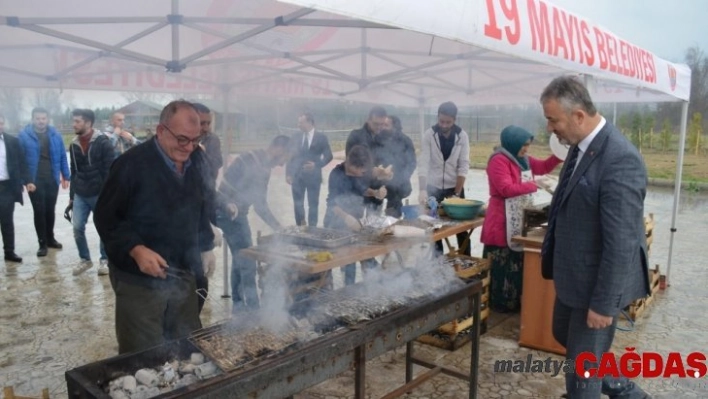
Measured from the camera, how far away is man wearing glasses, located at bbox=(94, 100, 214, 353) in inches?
94.0

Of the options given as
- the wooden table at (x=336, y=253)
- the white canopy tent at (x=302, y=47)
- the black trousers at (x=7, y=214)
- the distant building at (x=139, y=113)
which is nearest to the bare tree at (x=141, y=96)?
the distant building at (x=139, y=113)

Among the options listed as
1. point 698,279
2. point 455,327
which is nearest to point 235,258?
point 455,327

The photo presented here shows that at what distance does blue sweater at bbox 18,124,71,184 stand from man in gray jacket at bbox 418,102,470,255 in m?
4.81

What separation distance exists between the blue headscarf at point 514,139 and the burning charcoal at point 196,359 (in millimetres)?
3064

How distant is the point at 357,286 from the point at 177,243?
43.2 inches

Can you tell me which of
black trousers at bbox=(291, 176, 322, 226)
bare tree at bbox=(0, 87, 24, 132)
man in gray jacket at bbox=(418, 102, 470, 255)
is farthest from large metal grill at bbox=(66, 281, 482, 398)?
black trousers at bbox=(291, 176, 322, 226)

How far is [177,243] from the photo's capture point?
2586 mm

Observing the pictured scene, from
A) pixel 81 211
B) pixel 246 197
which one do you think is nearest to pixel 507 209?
pixel 246 197

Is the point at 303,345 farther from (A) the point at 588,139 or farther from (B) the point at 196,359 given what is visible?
(A) the point at 588,139

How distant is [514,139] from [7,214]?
6029 millimetres

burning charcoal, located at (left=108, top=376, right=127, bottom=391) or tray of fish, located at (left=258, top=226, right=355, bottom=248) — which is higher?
tray of fish, located at (left=258, top=226, right=355, bottom=248)

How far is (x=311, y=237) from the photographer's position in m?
3.64

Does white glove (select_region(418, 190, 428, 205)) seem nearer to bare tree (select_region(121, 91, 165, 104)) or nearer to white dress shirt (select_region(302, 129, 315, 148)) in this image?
white dress shirt (select_region(302, 129, 315, 148))

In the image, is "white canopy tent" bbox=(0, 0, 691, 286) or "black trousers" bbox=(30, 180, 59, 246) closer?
"white canopy tent" bbox=(0, 0, 691, 286)
